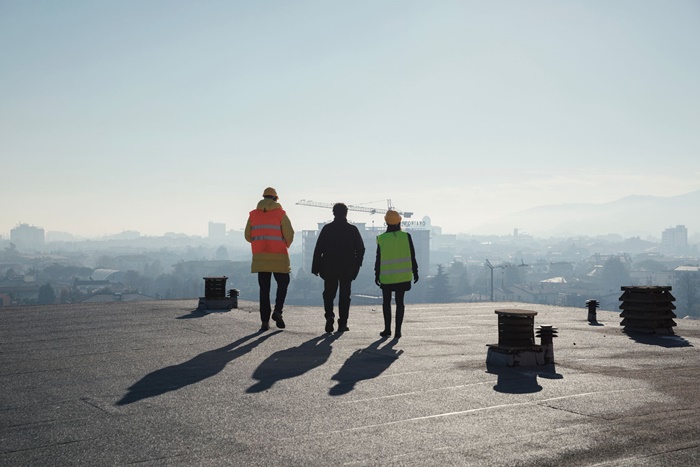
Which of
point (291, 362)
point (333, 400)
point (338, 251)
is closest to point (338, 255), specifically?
point (338, 251)

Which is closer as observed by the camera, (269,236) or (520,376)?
(520,376)

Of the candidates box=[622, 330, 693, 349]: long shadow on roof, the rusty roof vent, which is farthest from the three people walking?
the rusty roof vent

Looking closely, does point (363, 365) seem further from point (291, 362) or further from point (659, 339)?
point (659, 339)

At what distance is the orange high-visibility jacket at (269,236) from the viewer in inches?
464

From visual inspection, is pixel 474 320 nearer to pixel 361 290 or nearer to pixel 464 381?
pixel 464 381

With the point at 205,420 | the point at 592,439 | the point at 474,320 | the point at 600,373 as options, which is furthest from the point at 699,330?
the point at 205,420

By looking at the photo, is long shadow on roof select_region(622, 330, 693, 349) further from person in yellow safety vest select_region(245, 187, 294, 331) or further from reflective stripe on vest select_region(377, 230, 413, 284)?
person in yellow safety vest select_region(245, 187, 294, 331)

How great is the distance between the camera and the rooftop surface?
177 inches

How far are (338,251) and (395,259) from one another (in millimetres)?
1153

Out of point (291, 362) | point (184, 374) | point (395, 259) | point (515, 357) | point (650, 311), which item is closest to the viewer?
point (184, 374)

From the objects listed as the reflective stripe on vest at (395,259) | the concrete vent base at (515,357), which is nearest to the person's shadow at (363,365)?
the concrete vent base at (515,357)

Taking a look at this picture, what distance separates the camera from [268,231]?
39.0 ft

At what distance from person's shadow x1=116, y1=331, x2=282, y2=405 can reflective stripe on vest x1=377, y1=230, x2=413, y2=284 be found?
2.93 metres

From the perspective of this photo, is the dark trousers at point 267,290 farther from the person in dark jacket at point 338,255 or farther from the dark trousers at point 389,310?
the dark trousers at point 389,310
